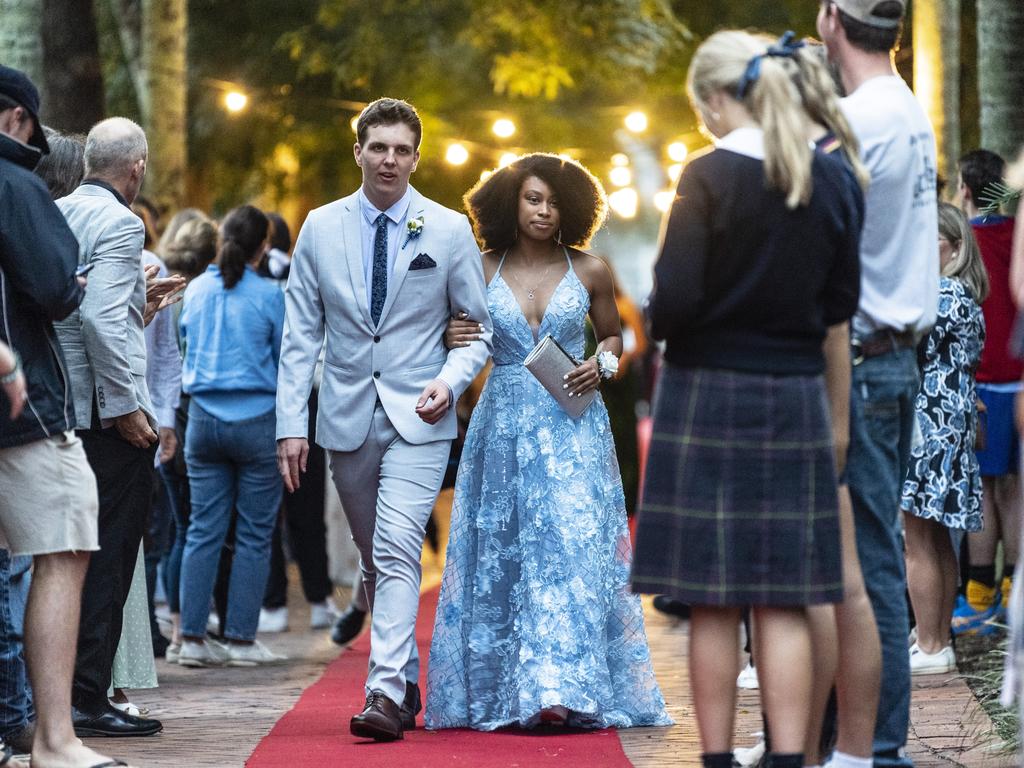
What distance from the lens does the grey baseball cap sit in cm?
487

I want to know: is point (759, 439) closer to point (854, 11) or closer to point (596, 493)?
point (854, 11)

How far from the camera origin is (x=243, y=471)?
30.1 feet

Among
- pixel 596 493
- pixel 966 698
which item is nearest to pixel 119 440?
pixel 596 493

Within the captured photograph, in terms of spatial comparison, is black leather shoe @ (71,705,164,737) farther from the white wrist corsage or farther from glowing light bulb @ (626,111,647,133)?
glowing light bulb @ (626,111,647,133)

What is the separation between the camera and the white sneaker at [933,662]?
7.62 metres

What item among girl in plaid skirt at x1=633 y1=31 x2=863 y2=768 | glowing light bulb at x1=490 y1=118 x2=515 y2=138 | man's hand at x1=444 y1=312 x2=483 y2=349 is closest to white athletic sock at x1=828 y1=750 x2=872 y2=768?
girl in plaid skirt at x1=633 y1=31 x2=863 y2=768

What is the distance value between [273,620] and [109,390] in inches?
190

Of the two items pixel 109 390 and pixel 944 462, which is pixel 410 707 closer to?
pixel 109 390

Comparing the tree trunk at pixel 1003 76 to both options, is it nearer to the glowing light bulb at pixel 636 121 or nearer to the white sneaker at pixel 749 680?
the white sneaker at pixel 749 680

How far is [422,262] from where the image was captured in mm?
6535

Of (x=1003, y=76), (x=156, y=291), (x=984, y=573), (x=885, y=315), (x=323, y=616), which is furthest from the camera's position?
(x=323, y=616)

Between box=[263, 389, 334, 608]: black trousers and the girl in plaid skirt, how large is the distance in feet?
20.4

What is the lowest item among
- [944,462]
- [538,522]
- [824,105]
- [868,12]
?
[538,522]

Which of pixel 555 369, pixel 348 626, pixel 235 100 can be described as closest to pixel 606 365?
pixel 555 369
